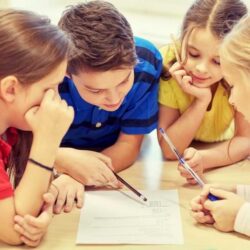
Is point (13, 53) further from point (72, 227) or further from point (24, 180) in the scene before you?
point (72, 227)

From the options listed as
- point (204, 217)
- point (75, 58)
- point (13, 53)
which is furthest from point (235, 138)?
point (13, 53)

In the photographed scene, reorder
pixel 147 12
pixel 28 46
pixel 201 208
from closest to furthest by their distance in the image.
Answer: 1. pixel 28 46
2. pixel 201 208
3. pixel 147 12

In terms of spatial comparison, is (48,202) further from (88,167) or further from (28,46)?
(28,46)

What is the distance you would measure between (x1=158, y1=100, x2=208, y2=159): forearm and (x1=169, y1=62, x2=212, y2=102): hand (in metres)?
0.02

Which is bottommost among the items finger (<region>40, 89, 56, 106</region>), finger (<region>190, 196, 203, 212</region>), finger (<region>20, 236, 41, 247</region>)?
finger (<region>20, 236, 41, 247</region>)

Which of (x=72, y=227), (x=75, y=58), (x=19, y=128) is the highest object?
(x=75, y=58)

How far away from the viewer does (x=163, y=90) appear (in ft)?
3.96

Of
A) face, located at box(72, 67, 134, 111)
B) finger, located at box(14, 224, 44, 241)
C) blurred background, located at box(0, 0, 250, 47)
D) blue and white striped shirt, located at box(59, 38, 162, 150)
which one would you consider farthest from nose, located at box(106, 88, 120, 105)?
blurred background, located at box(0, 0, 250, 47)

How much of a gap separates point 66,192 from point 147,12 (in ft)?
3.28

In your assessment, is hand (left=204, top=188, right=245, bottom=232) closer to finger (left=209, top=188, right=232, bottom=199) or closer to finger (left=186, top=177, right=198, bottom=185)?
finger (left=209, top=188, right=232, bottom=199)

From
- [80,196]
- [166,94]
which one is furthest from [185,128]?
[80,196]

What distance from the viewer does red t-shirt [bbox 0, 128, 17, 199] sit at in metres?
0.86

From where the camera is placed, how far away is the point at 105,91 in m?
1.00

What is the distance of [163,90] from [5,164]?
1.47ft
